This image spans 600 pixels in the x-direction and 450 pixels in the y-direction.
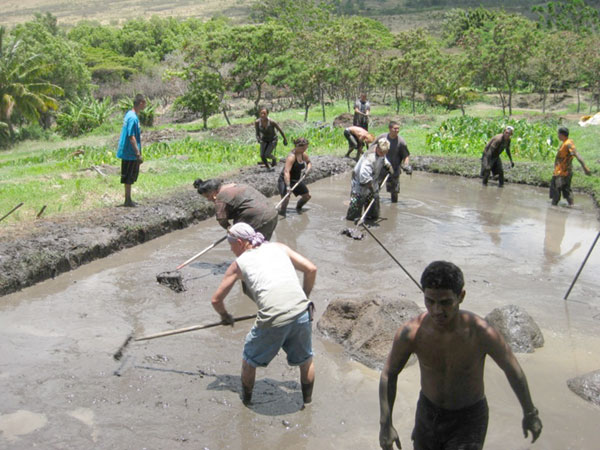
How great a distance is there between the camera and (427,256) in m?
9.02

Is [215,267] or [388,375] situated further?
[215,267]

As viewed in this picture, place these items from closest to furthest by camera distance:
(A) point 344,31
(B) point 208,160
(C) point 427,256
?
(C) point 427,256 → (B) point 208,160 → (A) point 344,31

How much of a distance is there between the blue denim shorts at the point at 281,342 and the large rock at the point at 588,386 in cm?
234

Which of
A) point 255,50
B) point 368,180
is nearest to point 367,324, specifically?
point 368,180

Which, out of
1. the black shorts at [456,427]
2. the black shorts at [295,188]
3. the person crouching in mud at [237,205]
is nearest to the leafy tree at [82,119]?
the black shorts at [295,188]

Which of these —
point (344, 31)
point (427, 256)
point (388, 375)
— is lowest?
point (427, 256)

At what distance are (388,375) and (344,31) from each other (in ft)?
99.8

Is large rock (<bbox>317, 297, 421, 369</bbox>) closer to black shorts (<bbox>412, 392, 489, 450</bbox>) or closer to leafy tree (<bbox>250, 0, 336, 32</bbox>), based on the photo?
black shorts (<bbox>412, 392, 489, 450</bbox>)

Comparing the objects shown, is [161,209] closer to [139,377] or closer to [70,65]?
[139,377]

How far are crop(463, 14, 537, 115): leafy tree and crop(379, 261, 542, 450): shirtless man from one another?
92.4 feet

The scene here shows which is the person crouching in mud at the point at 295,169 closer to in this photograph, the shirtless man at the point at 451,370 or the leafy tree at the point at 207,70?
the shirtless man at the point at 451,370

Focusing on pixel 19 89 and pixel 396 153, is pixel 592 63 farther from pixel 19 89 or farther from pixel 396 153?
pixel 19 89

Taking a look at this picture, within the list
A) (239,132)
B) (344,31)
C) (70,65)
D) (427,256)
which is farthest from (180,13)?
(427,256)

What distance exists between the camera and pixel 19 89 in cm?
2923
